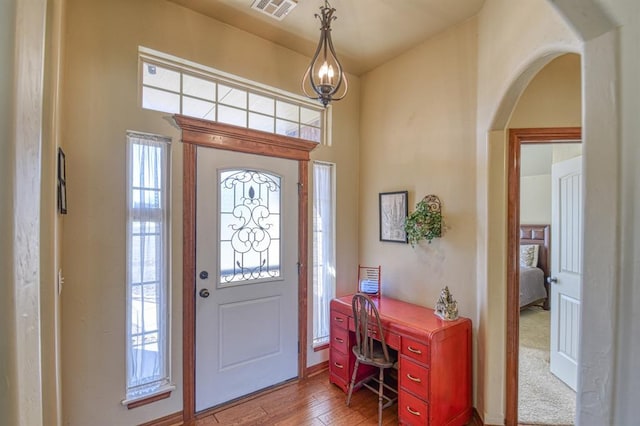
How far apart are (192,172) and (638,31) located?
236 cm

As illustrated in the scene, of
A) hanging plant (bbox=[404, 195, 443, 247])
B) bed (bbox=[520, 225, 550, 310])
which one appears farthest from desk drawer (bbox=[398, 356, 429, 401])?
bed (bbox=[520, 225, 550, 310])

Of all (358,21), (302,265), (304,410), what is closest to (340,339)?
(304,410)

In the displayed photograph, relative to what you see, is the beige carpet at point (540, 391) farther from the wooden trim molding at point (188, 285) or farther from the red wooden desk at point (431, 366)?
the wooden trim molding at point (188, 285)

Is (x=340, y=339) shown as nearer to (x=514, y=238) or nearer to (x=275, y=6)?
(x=514, y=238)

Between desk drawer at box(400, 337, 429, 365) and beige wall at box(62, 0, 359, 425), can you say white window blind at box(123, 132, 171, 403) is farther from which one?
desk drawer at box(400, 337, 429, 365)

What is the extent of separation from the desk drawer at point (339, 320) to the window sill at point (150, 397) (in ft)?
4.50

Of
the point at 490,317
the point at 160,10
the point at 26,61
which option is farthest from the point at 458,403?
the point at 160,10

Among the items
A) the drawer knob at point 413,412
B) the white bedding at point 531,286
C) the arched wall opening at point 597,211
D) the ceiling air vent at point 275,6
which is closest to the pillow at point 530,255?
the white bedding at point 531,286

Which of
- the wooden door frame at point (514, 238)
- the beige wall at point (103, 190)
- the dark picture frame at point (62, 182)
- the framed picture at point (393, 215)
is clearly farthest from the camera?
the framed picture at point (393, 215)

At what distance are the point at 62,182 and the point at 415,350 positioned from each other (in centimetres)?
247

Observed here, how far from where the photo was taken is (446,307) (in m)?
2.30

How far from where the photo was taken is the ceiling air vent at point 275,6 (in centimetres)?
217

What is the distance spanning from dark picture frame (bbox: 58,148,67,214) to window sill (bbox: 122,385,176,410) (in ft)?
4.33

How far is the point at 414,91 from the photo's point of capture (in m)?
2.80
